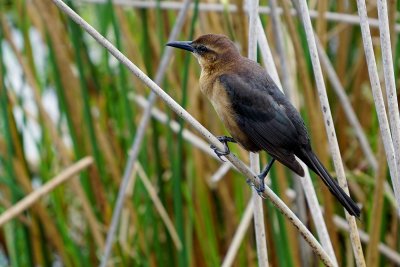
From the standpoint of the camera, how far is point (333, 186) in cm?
190

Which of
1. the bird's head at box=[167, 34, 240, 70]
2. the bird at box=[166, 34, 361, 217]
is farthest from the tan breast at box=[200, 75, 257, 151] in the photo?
the bird's head at box=[167, 34, 240, 70]

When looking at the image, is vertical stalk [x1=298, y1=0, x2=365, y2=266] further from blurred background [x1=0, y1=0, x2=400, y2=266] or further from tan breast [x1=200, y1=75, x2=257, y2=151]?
blurred background [x1=0, y1=0, x2=400, y2=266]

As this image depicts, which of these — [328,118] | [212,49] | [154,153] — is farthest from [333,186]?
[154,153]

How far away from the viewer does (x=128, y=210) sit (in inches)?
121

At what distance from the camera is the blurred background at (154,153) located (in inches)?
107

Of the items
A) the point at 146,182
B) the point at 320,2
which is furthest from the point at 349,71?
→ the point at 146,182

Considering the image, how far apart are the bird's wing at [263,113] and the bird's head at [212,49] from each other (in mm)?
128

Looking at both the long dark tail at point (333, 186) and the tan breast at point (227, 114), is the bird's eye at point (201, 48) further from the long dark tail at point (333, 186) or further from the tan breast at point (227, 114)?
the long dark tail at point (333, 186)

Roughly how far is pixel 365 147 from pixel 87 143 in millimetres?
1077

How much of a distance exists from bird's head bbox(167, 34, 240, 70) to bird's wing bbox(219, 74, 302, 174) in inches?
5.1

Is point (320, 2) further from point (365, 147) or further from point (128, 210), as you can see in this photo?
point (128, 210)

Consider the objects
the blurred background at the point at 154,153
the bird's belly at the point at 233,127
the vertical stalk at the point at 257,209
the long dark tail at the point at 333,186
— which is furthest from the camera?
the blurred background at the point at 154,153

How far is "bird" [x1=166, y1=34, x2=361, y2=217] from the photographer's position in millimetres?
2039

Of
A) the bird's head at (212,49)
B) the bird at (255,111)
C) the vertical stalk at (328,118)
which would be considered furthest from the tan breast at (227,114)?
the vertical stalk at (328,118)
